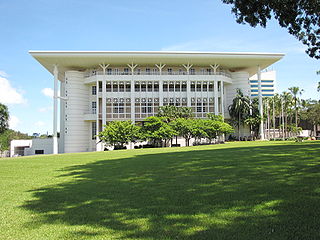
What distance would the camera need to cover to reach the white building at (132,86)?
158 ft

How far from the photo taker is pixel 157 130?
131 ft

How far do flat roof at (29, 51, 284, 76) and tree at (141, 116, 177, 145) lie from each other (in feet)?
40.4

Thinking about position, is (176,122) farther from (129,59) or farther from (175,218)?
(175,218)

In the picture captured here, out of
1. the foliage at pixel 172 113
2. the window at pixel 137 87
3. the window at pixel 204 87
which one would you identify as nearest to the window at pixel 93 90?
the window at pixel 137 87

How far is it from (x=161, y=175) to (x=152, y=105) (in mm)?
40574

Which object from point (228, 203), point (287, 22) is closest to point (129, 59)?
point (287, 22)

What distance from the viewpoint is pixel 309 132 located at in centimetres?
7419

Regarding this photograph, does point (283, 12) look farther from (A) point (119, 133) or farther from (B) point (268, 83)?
(B) point (268, 83)

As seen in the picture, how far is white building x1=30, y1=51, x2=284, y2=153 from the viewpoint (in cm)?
4803

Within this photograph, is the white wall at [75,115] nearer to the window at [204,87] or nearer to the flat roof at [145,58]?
the flat roof at [145,58]

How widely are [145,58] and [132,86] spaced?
5.42 meters

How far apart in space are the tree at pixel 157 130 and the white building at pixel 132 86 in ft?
26.4

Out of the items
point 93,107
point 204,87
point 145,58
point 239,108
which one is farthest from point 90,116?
point 239,108

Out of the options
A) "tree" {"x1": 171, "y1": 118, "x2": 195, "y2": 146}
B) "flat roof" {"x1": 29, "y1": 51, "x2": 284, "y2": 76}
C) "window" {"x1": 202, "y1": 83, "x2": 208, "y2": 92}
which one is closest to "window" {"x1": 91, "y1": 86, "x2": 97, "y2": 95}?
"flat roof" {"x1": 29, "y1": 51, "x2": 284, "y2": 76}
